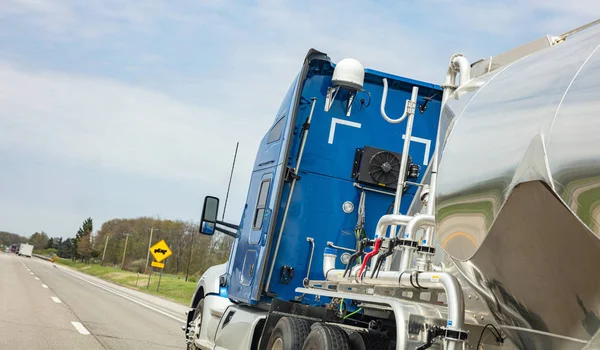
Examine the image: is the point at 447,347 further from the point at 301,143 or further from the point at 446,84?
the point at 301,143

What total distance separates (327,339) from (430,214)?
138 cm

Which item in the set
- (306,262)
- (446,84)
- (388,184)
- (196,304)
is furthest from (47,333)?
(446,84)

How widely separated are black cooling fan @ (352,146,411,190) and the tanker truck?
0.6 inches

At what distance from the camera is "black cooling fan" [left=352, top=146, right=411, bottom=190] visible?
8164mm

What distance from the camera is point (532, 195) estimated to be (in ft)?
11.1

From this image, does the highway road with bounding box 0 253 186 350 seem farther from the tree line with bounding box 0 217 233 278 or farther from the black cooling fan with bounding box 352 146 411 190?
the tree line with bounding box 0 217 233 278

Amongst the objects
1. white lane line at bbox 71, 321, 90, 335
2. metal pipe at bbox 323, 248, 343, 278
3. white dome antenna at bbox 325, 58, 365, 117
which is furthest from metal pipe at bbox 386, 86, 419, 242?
white lane line at bbox 71, 321, 90, 335

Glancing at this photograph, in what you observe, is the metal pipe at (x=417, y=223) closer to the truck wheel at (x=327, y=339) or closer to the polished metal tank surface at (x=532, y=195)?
the polished metal tank surface at (x=532, y=195)

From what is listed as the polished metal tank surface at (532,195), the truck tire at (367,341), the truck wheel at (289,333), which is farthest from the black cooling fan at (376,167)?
the polished metal tank surface at (532,195)

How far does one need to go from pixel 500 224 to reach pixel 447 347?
766 mm

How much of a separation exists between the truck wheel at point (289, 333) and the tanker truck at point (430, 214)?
2 centimetres

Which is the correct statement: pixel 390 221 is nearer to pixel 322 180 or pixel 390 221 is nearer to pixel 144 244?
pixel 322 180

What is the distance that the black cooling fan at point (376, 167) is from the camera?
26.8 ft

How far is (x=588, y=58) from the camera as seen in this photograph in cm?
331
